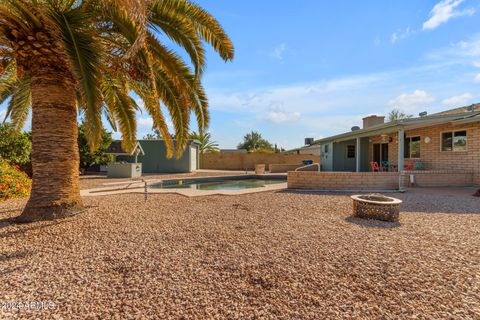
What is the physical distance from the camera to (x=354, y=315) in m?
2.50

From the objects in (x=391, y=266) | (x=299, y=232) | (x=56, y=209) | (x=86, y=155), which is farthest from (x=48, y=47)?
(x=86, y=155)

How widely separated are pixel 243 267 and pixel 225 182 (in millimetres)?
14162

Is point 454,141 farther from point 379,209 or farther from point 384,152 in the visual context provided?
point 379,209

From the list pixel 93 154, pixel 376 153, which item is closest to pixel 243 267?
pixel 376 153

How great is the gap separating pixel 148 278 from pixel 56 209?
4.08 m

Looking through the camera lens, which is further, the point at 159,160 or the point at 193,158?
the point at 193,158

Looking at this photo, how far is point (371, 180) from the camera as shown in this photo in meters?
11.0

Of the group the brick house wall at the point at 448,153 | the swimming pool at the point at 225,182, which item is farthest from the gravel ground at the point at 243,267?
the swimming pool at the point at 225,182

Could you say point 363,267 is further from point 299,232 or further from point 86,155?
point 86,155

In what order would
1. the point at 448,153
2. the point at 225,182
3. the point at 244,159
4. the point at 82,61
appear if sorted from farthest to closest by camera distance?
the point at 244,159, the point at 225,182, the point at 448,153, the point at 82,61

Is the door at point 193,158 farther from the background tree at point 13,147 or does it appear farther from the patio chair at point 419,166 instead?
the patio chair at point 419,166

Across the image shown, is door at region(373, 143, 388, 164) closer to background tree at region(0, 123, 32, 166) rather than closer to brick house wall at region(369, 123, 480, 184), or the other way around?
brick house wall at region(369, 123, 480, 184)

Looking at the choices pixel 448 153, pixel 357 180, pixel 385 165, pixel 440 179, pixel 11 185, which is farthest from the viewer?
pixel 385 165

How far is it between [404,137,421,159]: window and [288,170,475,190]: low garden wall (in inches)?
119
